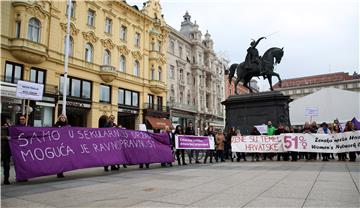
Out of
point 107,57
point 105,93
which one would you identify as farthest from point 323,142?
point 107,57

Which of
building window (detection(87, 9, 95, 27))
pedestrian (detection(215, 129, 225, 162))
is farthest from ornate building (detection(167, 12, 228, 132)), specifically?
pedestrian (detection(215, 129, 225, 162))

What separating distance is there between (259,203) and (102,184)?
161 inches

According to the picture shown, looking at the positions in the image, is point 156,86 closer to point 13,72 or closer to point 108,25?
point 108,25

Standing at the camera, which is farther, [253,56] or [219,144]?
[253,56]

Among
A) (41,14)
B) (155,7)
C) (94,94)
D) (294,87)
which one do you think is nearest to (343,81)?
(294,87)

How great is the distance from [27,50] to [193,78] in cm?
3329

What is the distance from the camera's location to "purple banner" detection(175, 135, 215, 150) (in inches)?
541

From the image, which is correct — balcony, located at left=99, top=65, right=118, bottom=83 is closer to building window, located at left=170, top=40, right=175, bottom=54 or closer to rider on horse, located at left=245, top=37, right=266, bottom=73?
building window, located at left=170, top=40, right=175, bottom=54

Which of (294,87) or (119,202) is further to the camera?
(294,87)

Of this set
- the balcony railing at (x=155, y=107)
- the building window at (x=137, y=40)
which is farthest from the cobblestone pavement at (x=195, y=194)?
the building window at (x=137, y=40)

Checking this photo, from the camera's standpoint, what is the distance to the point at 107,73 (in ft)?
109

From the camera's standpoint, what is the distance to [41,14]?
2689cm

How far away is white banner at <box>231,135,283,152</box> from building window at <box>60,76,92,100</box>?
19.7m

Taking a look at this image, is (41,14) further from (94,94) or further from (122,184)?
(122,184)
